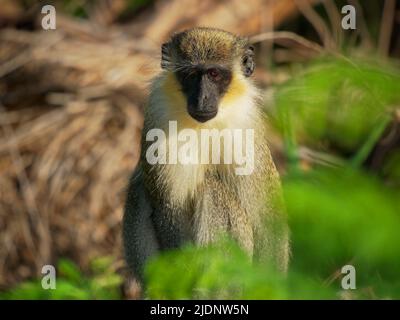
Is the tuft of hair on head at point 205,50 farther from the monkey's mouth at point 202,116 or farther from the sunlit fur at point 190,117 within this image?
the monkey's mouth at point 202,116

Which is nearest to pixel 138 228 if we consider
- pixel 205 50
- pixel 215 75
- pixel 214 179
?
pixel 214 179

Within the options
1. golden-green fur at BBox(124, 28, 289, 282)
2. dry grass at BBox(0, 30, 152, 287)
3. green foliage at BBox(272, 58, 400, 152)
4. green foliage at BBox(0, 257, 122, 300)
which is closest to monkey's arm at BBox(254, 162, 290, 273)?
golden-green fur at BBox(124, 28, 289, 282)

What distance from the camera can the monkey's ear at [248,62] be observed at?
4777mm

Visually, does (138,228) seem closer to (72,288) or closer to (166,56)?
(166,56)

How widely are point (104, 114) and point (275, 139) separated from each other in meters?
1.66

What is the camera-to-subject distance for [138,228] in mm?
5098

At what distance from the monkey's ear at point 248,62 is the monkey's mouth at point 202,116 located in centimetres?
47

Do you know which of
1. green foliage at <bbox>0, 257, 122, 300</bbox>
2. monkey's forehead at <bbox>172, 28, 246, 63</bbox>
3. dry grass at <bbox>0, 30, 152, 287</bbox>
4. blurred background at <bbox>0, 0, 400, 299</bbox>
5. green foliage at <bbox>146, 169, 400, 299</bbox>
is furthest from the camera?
dry grass at <bbox>0, 30, 152, 287</bbox>

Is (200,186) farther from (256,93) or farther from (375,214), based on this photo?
(375,214)

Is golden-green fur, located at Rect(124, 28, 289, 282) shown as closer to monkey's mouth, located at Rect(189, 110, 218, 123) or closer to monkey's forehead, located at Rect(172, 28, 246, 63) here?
monkey's forehead, located at Rect(172, 28, 246, 63)

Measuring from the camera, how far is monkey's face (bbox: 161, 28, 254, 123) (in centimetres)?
445

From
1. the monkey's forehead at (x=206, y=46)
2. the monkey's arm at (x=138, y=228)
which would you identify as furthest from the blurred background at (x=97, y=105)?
the monkey's forehead at (x=206, y=46)

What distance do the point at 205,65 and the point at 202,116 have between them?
1.05ft
